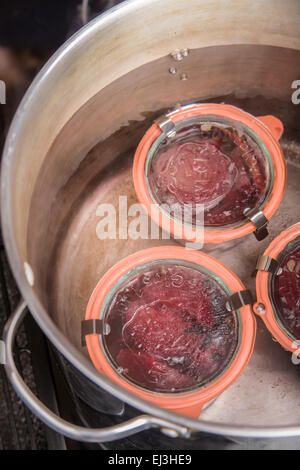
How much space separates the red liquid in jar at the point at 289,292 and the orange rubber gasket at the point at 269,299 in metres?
0.02

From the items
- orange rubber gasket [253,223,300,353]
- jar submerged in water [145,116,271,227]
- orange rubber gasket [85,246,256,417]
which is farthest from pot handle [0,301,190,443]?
jar submerged in water [145,116,271,227]

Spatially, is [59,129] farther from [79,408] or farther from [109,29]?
[79,408]

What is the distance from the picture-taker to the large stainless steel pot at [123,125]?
2.93 feet

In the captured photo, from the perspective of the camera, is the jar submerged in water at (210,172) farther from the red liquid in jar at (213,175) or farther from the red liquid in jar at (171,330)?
the red liquid in jar at (171,330)

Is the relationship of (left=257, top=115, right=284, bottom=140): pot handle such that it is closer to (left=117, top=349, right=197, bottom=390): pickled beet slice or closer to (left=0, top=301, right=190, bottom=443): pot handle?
(left=117, top=349, right=197, bottom=390): pickled beet slice

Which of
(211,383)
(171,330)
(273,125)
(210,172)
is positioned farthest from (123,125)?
(211,383)

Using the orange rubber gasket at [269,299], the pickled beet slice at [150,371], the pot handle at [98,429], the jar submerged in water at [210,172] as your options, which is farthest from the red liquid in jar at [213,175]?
the pot handle at [98,429]

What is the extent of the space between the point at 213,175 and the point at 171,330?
39cm

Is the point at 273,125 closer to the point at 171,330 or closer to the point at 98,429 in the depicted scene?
the point at 171,330

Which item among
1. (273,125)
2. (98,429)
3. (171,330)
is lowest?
(98,429)

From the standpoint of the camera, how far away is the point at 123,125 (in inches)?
46.2

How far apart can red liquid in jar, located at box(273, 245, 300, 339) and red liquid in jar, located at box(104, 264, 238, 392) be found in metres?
0.11

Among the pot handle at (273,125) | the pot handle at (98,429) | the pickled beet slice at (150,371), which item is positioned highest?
the pot handle at (273,125)

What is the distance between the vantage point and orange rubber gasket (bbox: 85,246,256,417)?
887 mm
